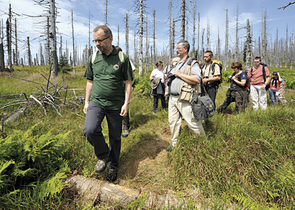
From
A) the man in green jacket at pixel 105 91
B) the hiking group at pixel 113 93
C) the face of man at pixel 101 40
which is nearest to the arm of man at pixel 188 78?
the hiking group at pixel 113 93

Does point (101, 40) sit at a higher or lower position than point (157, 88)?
higher

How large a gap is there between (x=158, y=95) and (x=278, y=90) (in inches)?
259

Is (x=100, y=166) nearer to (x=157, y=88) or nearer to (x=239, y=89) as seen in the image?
(x=157, y=88)

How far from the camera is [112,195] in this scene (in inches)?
76.7

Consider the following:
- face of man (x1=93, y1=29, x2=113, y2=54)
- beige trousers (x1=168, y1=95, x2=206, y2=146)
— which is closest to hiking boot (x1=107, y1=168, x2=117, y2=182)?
beige trousers (x1=168, y1=95, x2=206, y2=146)

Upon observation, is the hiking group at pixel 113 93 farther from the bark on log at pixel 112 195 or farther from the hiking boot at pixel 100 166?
the bark on log at pixel 112 195

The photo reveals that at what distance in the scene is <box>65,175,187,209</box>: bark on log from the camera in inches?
70.5

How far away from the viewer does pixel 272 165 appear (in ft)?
7.56

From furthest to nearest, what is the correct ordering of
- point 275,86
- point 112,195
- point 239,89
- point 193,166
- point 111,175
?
point 275,86
point 239,89
point 193,166
point 111,175
point 112,195

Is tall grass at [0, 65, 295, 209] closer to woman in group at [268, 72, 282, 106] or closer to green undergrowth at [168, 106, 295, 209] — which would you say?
green undergrowth at [168, 106, 295, 209]

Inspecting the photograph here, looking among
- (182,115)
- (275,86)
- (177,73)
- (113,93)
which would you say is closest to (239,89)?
(182,115)

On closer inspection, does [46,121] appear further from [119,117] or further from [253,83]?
[253,83]

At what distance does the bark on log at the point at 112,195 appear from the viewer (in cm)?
179

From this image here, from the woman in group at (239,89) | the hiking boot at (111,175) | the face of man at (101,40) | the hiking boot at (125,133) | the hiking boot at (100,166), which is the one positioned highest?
the face of man at (101,40)
